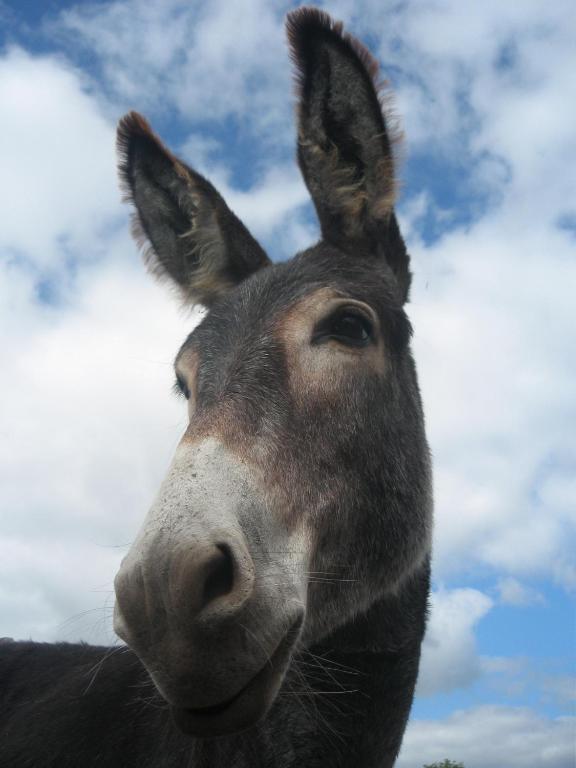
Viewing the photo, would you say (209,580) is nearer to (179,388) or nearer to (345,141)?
(179,388)

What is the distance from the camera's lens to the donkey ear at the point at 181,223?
15.4ft

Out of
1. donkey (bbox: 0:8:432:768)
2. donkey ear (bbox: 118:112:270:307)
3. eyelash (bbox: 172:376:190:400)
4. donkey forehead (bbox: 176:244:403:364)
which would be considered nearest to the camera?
donkey (bbox: 0:8:432:768)

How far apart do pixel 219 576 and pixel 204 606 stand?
0.34 ft

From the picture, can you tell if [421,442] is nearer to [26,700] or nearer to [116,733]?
[116,733]

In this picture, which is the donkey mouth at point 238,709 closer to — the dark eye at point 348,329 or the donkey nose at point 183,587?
the donkey nose at point 183,587

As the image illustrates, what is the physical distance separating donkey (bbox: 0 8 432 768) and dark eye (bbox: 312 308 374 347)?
1 cm

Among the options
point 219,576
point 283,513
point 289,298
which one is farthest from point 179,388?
point 219,576

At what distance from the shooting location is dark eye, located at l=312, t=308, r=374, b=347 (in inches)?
137

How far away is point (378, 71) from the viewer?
4.12 metres

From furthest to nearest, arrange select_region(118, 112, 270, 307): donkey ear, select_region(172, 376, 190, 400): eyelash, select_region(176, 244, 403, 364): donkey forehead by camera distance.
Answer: select_region(118, 112, 270, 307): donkey ear, select_region(172, 376, 190, 400): eyelash, select_region(176, 244, 403, 364): donkey forehead

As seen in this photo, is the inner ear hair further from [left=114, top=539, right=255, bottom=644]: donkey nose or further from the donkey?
[left=114, top=539, right=255, bottom=644]: donkey nose

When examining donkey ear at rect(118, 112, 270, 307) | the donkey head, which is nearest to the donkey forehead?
the donkey head

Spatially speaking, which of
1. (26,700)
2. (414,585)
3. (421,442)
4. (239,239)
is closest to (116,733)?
(26,700)

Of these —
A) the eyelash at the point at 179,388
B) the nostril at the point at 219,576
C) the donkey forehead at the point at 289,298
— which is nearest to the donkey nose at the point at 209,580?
the nostril at the point at 219,576
